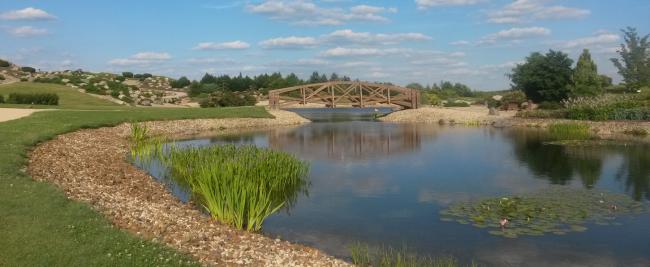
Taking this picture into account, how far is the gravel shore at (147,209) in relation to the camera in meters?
8.18

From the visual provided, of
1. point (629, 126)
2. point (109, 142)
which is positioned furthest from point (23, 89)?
point (629, 126)

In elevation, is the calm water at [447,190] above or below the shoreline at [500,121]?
below

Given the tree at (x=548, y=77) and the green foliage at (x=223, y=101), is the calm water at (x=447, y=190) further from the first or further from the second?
the green foliage at (x=223, y=101)

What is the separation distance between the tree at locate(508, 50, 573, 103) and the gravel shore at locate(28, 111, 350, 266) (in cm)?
4229

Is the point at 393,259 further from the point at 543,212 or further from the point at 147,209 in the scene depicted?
the point at 147,209

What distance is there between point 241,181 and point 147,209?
2.09 m

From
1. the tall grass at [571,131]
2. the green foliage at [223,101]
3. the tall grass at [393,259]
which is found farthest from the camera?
the green foliage at [223,101]

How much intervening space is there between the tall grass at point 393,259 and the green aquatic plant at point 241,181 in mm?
2164

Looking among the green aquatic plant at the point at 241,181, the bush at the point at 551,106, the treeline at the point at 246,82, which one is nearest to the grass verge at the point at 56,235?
the green aquatic plant at the point at 241,181

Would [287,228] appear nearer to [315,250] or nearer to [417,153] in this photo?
[315,250]

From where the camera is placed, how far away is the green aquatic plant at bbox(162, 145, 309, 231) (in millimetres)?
10133

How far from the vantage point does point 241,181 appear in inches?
402

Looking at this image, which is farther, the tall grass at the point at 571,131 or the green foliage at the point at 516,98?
the green foliage at the point at 516,98

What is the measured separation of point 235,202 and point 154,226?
64.1 inches
